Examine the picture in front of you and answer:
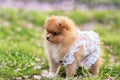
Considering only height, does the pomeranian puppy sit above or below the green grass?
above

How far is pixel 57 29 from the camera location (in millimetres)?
7520

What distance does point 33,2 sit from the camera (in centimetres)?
2262

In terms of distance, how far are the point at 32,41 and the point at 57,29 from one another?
220 inches

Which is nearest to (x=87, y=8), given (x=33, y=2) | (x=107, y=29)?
(x=33, y=2)

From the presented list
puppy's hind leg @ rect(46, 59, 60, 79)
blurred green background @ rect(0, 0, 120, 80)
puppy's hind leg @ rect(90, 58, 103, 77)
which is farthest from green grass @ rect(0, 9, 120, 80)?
puppy's hind leg @ rect(46, 59, 60, 79)

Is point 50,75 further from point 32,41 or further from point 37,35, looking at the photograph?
point 37,35

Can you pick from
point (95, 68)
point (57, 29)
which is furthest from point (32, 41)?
point (57, 29)

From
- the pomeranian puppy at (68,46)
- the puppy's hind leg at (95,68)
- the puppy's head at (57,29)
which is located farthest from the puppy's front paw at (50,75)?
the puppy's hind leg at (95,68)

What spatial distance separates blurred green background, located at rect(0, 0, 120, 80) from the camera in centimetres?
851

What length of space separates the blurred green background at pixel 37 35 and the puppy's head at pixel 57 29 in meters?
0.80

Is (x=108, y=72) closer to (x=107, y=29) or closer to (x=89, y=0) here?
(x=107, y=29)

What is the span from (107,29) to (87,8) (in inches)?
200

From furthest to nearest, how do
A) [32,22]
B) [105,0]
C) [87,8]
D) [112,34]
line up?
[105,0] → [87,8] → [32,22] → [112,34]

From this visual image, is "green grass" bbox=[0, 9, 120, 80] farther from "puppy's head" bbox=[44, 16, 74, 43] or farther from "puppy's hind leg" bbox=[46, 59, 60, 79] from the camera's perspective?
"puppy's head" bbox=[44, 16, 74, 43]
